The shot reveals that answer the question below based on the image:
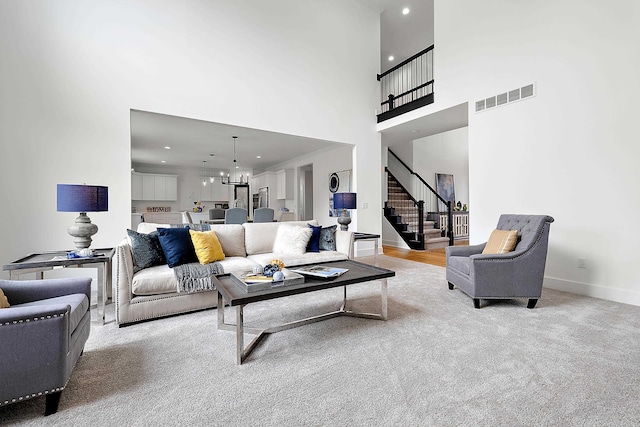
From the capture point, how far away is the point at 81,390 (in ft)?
5.49

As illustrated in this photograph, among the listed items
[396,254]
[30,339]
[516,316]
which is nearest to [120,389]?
[30,339]

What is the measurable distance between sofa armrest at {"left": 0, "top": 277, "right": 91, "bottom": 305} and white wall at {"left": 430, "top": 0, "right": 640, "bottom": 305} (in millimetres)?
4931

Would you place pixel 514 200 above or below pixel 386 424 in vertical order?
above

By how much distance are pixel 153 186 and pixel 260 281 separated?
936 centimetres

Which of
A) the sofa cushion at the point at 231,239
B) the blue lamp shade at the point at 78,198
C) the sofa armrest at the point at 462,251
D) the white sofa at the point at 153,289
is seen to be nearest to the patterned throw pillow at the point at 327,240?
the white sofa at the point at 153,289

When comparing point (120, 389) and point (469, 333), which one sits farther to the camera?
point (469, 333)

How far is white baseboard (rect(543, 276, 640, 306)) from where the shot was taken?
Result: 3139 millimetres

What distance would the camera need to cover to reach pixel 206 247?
125 inches

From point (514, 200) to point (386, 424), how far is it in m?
3.87

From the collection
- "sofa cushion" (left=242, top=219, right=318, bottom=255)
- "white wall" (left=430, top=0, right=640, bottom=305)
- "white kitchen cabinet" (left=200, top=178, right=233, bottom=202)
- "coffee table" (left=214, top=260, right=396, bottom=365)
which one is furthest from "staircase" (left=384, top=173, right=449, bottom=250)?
"white kitchen cabinet" (left=200, top=178, right=233, bottom=202)

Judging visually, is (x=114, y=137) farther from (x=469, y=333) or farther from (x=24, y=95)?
(x=469, y=333)

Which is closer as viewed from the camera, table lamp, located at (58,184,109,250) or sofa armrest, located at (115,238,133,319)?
Result: sofa armrest, located at (115,238,133,319)

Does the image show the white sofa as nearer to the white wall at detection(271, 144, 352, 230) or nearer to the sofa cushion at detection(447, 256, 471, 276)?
the sofa cushion at detection(447, 256, 471, 276)

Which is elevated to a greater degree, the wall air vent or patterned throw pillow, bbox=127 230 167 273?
the wall air vent
